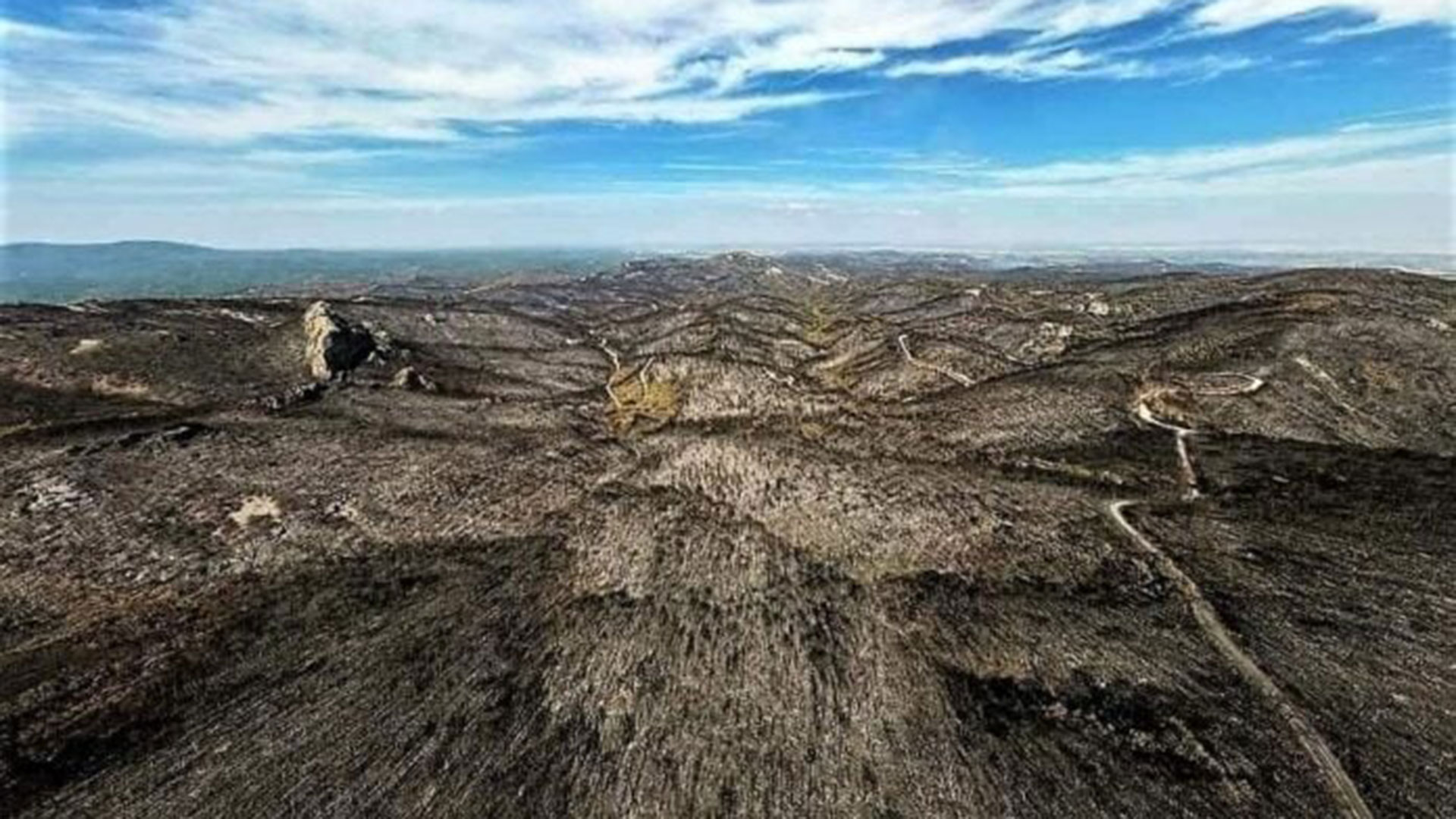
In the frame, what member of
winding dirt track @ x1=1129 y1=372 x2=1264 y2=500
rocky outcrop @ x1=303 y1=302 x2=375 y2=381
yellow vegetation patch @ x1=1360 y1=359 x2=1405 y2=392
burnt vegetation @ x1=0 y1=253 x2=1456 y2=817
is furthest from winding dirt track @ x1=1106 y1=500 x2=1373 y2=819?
rocky outcrop @ x1=303 y1=302 x2=375 y2=381

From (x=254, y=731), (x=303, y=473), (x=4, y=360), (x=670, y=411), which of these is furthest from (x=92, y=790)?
(x=4, y=360)

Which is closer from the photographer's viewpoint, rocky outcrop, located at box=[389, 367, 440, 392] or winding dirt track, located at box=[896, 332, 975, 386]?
rocky outcrop, located at box=[389, 367, 440, 392]

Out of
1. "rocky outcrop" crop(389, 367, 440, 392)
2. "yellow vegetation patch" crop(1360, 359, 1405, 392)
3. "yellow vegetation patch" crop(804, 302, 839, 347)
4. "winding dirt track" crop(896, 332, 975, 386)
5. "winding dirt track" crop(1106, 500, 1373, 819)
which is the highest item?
"yellow vegetation patch" crop(1360, 359, 1405, 392)

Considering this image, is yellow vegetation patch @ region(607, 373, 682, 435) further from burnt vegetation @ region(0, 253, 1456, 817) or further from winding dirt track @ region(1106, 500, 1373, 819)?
winding dirt track @ region(1106, 500, 1373, 819)

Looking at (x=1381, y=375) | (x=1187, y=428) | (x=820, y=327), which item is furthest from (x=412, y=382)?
(x=820, y=327)

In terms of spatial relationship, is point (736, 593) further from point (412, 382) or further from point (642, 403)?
point (412, 382)
